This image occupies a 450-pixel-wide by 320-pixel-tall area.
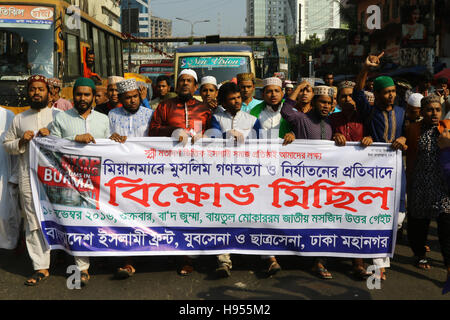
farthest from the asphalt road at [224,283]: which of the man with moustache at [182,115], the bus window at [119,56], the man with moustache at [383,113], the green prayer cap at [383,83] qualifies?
the bus window at [119,56]

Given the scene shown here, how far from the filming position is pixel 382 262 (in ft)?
15.8

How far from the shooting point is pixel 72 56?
10711mm

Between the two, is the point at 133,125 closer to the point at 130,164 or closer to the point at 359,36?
the point at 130,164

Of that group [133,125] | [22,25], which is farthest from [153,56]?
[133,125]

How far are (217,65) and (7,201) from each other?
8035 mm

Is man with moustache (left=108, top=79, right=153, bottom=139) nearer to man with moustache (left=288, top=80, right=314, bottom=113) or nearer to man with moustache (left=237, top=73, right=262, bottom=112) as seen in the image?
man with moustache (left=237, top=73, right=262, bottom=112)

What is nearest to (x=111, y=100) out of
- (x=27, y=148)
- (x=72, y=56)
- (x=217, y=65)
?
(x=27, y=148)

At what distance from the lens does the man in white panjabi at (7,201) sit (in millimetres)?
5145

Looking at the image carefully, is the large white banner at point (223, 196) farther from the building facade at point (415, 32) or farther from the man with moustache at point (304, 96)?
the building facade at point (415, 32)

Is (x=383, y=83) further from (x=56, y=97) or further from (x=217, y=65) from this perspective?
(x=217, y=65)

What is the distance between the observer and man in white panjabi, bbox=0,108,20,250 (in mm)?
5145

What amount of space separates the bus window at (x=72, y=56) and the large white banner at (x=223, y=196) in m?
6.05

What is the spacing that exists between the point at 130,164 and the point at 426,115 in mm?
Result: 2978

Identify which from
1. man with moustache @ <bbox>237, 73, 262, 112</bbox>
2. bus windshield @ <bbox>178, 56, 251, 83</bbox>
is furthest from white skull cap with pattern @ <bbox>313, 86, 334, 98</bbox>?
bus windshield @ <bbox>178, 56, 251, 83</bbox>
